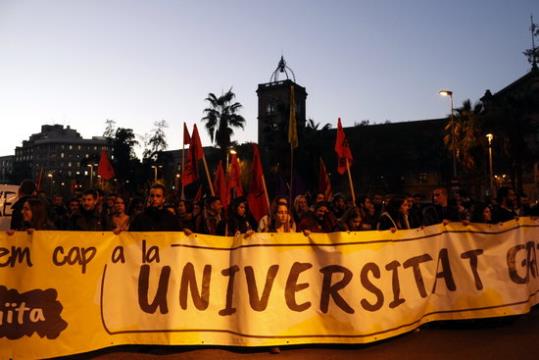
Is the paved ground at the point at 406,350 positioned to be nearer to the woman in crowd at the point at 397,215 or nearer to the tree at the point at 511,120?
the woman in crowd at the point at 397,215

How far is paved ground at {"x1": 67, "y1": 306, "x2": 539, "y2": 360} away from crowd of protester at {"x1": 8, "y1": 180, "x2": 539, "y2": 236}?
1.19 m

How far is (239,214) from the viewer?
7.50 meters

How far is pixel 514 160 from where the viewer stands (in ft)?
97.7

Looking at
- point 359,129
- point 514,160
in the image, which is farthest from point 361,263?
point 359,129

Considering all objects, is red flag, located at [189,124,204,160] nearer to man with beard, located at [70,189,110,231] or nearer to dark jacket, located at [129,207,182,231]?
man with beard, located at [70,189,110,231]

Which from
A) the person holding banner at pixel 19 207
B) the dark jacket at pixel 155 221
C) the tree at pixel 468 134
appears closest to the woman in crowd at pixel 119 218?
the dark jacket at pixel 155 221

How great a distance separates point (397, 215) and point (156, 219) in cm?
380

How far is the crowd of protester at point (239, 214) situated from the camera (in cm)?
561

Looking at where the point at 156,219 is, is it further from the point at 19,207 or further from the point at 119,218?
the point at 19,207

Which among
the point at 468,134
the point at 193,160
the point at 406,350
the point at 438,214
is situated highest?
the point at 468,134

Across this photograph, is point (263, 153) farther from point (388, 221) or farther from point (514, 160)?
point (388, 221)

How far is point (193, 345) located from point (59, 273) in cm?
144

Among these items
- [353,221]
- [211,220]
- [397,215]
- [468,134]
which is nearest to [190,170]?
[211,220]

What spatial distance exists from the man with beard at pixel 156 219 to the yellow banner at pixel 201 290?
55 cm
